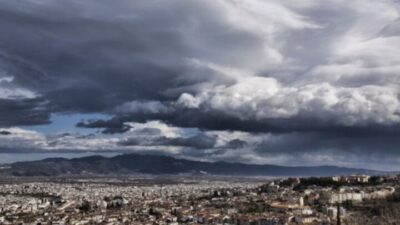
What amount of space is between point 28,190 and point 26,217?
88401mm

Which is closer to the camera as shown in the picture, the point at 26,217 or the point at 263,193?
the point at 26,217

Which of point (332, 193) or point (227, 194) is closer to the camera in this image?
point (332, 193)

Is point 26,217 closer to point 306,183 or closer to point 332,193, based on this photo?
point 332,193

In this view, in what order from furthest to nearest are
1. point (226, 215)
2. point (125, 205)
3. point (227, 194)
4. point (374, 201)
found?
point (227, 194) < point (125, 205) < point (374, 201) < point (226, 215)

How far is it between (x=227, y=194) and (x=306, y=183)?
63.9 feet

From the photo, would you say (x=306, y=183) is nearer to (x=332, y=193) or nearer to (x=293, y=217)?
(x=332, y=193)

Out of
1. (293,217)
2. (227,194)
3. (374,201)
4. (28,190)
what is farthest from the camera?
(28,190)

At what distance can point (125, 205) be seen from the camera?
400ft

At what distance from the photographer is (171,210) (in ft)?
327

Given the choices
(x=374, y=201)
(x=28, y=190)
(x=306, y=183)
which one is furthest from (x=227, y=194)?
(x=28, y=190)

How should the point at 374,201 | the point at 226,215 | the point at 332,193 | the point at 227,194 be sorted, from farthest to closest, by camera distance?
the point at 227,194
the point at 332,193
the point at 374,201
the point at 226,215

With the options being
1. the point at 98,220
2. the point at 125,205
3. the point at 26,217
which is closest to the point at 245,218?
the point at 98,220

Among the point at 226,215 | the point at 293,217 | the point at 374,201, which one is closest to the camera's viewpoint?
the point at 293,217

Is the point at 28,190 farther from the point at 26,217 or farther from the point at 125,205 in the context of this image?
the point at 26,217
